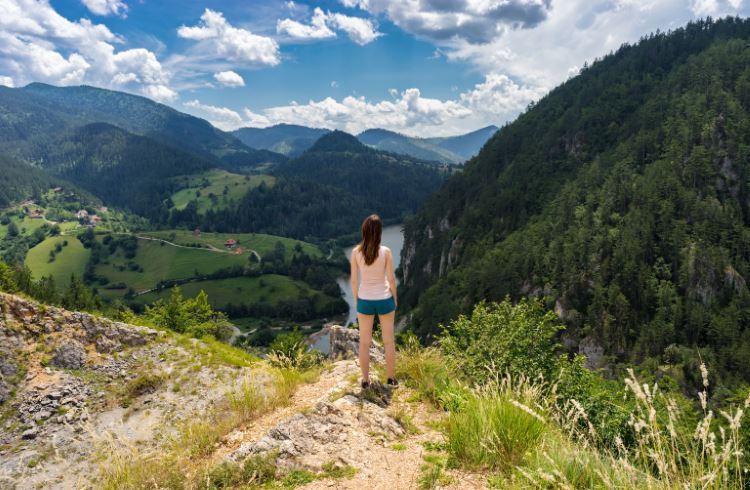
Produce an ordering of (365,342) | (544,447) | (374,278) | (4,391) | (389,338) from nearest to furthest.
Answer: (544,447) → (374,278) → (365,342) → (389,338) → (4,391)

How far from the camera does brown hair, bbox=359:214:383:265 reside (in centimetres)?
819

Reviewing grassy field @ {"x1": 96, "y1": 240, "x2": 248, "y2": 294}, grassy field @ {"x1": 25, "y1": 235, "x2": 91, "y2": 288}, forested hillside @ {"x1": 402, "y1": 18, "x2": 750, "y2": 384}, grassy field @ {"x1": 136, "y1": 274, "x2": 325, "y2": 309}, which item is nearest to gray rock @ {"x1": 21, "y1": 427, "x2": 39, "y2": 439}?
forested hillside @ {"x1": 402, "y1": 18, "x2": 750, "y2": 384}

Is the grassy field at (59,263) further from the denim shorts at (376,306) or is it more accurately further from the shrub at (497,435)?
the shrub at (497,435)

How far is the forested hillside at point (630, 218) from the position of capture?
8544cm

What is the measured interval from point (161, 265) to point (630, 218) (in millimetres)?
179859

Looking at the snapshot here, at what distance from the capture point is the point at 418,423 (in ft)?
25.1

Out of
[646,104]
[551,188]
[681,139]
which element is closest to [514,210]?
[551,188]

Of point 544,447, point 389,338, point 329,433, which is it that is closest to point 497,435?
point 544,447

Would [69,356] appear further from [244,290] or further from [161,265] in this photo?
[161,265]

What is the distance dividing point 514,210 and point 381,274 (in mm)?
142621

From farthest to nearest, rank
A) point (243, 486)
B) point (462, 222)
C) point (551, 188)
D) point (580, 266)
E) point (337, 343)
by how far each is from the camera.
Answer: point (462, 222)
point (551, 188)
point (580, 266)
point (337, 343)
point (243, 486)

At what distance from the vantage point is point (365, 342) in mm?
8500

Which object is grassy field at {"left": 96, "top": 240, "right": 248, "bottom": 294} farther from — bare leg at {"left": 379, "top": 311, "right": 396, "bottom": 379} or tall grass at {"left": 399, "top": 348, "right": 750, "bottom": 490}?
tall grass at {"left": 399, "top": 348, "right": 750, "bottom": 490}

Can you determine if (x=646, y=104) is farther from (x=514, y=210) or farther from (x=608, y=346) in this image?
(x=608, y=346)
